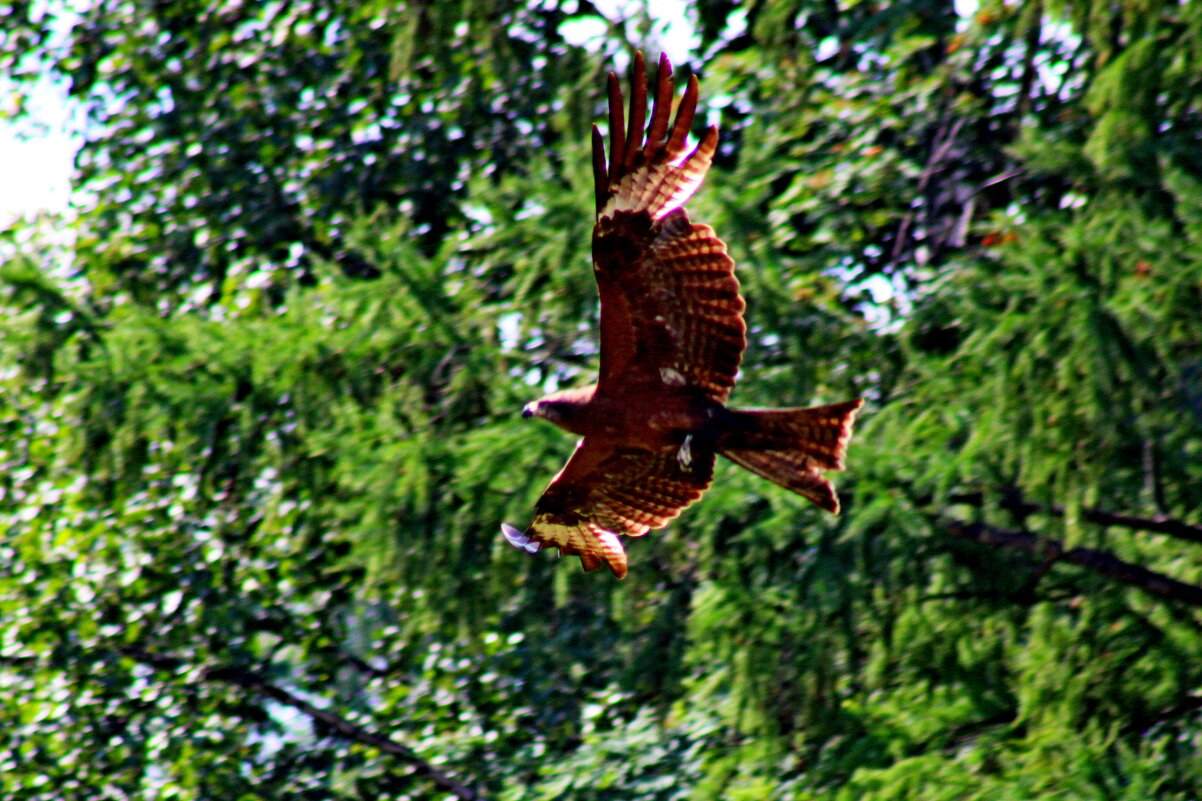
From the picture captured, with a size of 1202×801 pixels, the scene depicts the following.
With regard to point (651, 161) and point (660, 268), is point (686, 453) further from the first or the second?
point (651, 161)

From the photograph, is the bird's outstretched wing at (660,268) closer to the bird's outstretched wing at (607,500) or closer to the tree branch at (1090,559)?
the bird's outstretched wing at (607,500)

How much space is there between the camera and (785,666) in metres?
5.65

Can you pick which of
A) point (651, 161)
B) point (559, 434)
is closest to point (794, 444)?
point (651, 161)

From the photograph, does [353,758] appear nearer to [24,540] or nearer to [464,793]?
[464,793]

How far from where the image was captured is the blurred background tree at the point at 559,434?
5.45m

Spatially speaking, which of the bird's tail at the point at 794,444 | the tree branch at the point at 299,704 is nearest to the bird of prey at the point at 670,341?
the bird's tail at the point at 794,444

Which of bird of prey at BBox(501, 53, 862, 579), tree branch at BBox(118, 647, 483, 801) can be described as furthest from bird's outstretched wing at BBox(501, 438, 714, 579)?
tree branch at BBox(118, 647, 483, 801)

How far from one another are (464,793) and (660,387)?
12.1 feet

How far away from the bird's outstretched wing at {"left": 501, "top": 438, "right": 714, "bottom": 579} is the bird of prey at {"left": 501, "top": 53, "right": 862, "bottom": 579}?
0.54 ft

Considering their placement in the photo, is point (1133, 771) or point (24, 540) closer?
point (1133, 771)

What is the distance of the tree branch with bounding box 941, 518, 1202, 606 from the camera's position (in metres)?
5.60

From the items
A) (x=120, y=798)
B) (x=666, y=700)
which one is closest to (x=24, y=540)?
(x=120, y=798)

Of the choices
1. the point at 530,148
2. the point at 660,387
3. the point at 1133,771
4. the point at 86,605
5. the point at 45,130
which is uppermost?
the point at 45,130

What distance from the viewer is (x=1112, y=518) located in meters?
5.45
